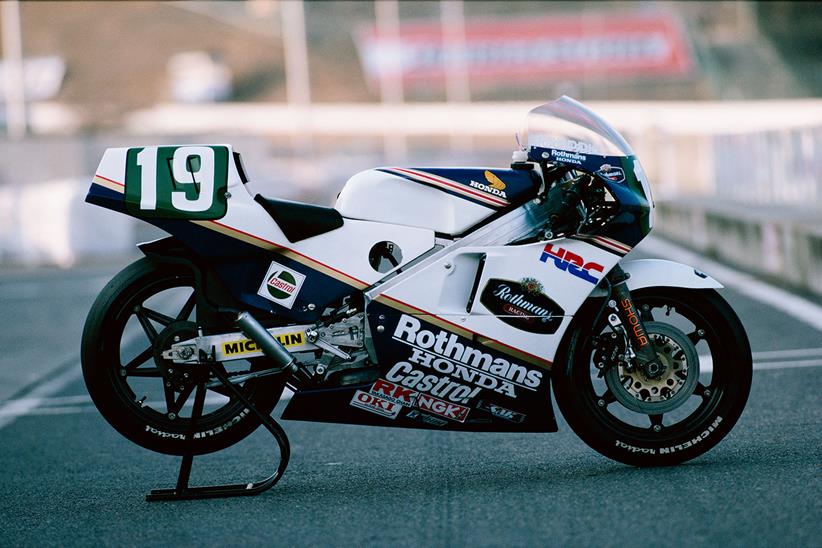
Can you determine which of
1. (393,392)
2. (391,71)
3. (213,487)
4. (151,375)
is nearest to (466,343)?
(393,392)

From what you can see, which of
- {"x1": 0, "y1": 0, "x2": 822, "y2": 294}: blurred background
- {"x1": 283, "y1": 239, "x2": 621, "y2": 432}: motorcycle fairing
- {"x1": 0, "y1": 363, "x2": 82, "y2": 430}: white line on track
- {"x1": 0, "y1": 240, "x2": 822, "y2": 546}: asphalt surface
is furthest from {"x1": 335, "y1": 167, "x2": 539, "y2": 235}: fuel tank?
{"x1": 0, "y1": 0, "x2": 822, "y2": 294}: blurred background

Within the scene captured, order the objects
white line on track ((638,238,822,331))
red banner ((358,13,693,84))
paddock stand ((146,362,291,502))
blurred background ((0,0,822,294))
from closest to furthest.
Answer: paddock stand ((146,362,291,502)), white line on track ((638,238,822,331)), blurred background ((0,0,822,294)), red banner ((358,13,693,84))

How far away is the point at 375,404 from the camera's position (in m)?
5.59

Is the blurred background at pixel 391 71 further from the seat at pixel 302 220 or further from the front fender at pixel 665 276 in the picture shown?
the front fender at pixel 665 276

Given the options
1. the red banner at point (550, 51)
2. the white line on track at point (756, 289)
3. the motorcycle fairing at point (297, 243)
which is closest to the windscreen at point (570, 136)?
the motorcycle fairing at point (297, 243)

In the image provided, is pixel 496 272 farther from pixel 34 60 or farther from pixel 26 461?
pixel 34 60

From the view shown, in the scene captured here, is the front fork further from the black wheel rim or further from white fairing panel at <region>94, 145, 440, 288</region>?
the black wheel rim

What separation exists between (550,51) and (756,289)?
62.9 m

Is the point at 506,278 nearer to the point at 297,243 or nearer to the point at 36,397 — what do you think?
the point at 297,243

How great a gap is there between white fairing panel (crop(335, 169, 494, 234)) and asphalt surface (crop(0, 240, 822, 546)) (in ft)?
3.50

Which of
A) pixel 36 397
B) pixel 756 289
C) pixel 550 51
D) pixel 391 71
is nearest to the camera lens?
pixel 36 397

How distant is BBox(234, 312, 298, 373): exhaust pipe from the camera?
219 inches

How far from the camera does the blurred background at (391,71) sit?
Answer: 57094 millimetres

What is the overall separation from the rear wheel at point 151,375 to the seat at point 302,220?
0.45 m
